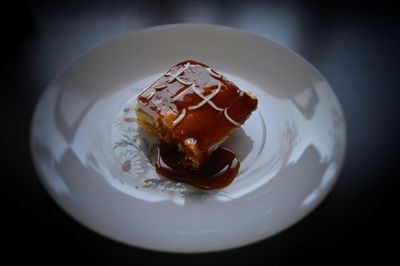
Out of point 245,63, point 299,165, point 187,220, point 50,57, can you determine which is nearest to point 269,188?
point 299,165

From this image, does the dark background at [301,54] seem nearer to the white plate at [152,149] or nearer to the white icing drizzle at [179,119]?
the white plate at [152,149]

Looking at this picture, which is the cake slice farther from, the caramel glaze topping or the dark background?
the dark background

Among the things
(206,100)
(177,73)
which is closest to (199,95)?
(206,100)

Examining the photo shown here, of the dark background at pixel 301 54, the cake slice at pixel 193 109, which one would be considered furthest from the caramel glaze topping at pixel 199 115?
the dark background at pixel 301 54

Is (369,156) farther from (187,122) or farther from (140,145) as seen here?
(140,145)

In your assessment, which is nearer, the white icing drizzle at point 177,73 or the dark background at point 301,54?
the dark background at point 301,54

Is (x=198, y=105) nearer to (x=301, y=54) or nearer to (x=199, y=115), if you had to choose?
(x=199, y=115)

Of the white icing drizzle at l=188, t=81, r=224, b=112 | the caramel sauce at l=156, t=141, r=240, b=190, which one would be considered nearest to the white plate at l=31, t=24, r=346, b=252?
the caramel sauce at l=156, t=141, r=240, b=190
